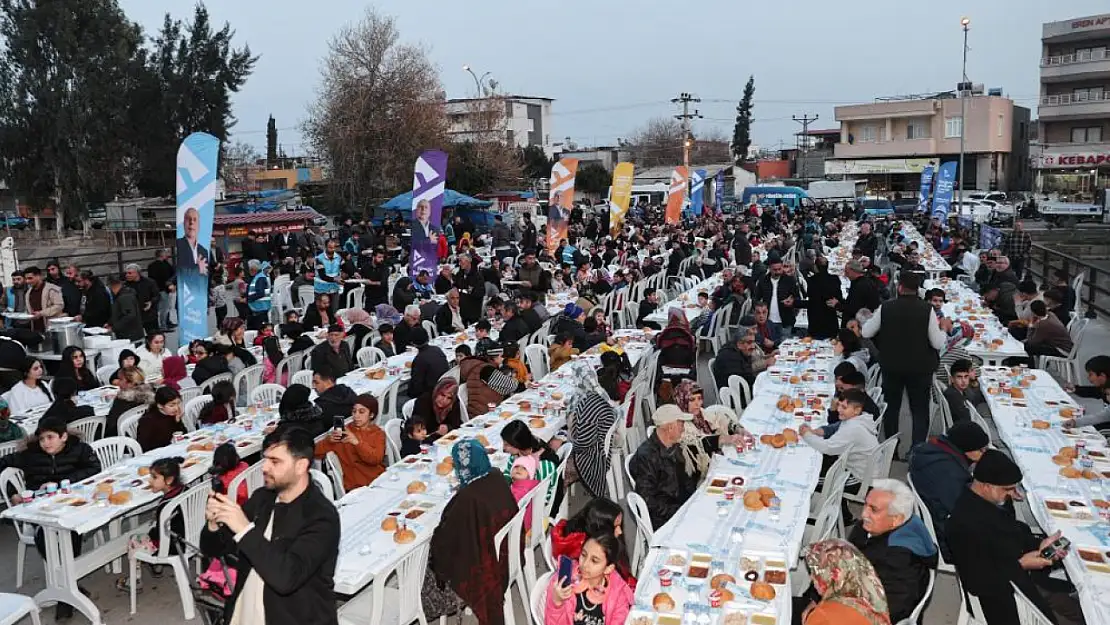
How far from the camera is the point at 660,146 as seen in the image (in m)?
76.9

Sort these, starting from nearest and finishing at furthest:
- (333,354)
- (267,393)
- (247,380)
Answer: (267,393) < (247,380) < (333,354)

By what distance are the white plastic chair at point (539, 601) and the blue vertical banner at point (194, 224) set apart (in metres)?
7.56

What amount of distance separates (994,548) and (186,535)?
4605 mm

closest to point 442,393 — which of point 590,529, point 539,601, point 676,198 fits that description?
point 590,529

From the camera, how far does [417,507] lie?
5.04m

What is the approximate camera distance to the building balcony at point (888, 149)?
5244cm

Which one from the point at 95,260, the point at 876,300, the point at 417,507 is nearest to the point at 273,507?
the point at 417,507

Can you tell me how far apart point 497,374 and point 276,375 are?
250cm

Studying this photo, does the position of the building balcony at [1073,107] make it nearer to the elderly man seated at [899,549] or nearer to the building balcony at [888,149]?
the building balcony at [888,149]

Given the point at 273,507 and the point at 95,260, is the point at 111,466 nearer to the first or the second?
the point at 273,507

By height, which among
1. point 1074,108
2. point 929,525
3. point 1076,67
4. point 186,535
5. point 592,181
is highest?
point 1076,67

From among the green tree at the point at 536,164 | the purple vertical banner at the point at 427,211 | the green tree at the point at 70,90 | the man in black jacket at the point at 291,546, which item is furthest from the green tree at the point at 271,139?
the man in black jacket at the point at 291,546

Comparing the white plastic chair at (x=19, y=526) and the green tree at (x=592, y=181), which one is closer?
the white plastic chair at (x=19, y=526)

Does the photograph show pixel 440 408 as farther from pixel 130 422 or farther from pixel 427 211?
pixel 427 211
